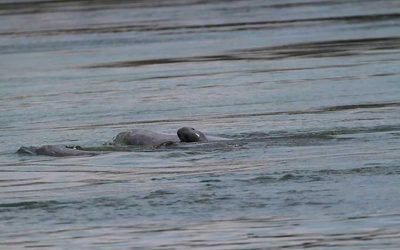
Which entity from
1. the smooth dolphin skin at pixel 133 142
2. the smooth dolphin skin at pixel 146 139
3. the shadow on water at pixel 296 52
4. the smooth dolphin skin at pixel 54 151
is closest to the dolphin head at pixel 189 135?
the smooth dolphin skin at pixel 133 142

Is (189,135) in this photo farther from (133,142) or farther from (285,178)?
(285,178)

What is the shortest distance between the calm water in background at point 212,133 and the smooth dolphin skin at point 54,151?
0.27 meters

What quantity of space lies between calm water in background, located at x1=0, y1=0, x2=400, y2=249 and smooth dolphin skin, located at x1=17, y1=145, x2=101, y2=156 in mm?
269

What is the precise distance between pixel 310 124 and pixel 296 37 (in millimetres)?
15940

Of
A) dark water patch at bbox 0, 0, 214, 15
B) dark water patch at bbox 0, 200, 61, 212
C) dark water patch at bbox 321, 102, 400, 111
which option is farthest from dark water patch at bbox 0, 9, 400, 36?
dark water patch at bbox 0, 200, 61, 212

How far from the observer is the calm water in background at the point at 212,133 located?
12.3m

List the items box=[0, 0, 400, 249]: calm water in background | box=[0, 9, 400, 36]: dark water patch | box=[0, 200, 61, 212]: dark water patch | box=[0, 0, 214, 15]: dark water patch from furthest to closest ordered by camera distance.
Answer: box=[0, 0, 214, 15]: dark water patch → box=[0, 9, 400, 36]: dark water patch → box=[0, 200, 61, 212]: dark water patch → box=[0, 0, 400, 249]: calm water in background

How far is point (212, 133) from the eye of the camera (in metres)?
18.8

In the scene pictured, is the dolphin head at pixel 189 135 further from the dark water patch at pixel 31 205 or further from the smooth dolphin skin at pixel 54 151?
the dark water patch at pixel 31 205

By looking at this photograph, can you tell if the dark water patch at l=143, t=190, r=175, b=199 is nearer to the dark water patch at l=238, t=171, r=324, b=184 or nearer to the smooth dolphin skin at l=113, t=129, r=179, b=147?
the dark water patch at l=238, t=171, r=324, b=184

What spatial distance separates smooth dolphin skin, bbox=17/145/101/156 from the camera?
1706cm

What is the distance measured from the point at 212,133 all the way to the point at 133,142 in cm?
162

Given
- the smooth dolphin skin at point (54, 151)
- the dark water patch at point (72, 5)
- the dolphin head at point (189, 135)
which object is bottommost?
the smooth dolphin skin at point (54, 151)

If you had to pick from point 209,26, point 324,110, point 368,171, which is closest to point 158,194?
point 368,171
